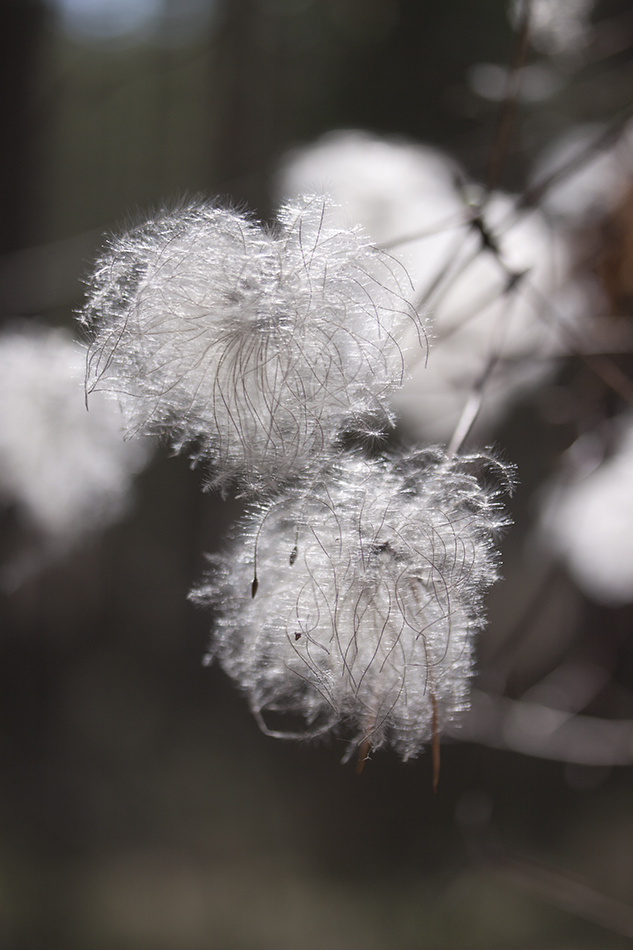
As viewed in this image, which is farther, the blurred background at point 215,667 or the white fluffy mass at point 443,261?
the blurred background at point 215,667

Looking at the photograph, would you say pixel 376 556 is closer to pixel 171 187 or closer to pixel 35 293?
pixel 35 293

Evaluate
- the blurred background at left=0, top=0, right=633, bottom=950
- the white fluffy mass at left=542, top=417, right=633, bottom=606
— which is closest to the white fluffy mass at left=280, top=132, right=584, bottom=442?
the white fluffy mass at left=542, top=417, right=633, bottom=606

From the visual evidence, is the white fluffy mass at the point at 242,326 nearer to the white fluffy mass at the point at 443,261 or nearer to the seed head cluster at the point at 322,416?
the seed head cluster at the point at 322,416

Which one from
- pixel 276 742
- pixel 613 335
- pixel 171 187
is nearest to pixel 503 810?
pixel 276 742

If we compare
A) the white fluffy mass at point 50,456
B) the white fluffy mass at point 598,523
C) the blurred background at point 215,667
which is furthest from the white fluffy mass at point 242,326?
the blurred background at point 215,667

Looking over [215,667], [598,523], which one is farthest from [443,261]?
[215,667]

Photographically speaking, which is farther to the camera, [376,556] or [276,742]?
[276,742]

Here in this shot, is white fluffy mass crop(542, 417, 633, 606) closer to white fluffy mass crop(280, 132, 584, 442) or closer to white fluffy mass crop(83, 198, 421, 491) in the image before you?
white fluffy mass crop(280, 132, 584, 442)
